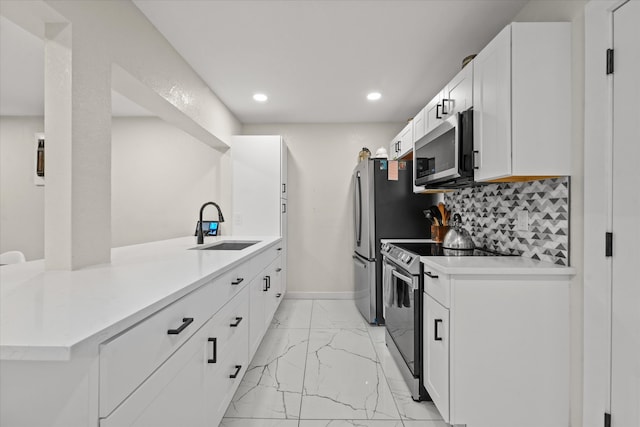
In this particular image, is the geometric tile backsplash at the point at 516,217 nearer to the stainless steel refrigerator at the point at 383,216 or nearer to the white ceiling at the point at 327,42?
the stainless steel refrigerator at the point at 383,216

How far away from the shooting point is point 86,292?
3.36ft

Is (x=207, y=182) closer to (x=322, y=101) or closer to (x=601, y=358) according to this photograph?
(x=322, y=101)

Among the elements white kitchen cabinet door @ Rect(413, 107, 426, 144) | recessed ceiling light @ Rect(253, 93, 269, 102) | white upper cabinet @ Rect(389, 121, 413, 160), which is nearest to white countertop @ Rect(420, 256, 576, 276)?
white kitchen cabinet door @ Rect(413, 107, 426, 144)

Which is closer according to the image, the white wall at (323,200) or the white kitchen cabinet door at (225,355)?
the white kitchen cabinet door at (225,355)

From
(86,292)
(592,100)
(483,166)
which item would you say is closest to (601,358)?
(483,166)

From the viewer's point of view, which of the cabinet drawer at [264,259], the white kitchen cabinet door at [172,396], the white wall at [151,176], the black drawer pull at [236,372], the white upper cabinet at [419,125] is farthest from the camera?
the white wall at [151,176]

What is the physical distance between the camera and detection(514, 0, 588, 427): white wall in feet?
4.68

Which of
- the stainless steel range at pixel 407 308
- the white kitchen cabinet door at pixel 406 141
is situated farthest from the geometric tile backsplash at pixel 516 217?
the white kitchen cabinet door at pixel 406 141

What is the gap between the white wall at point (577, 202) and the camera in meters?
1.43

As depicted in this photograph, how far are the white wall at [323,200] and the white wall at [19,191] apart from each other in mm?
3160

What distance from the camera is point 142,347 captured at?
0.87 meters

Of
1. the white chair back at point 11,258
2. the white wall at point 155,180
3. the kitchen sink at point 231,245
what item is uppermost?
the white wall at point 155,180

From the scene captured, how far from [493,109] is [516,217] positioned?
737mm

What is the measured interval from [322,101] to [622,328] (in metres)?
3.02
